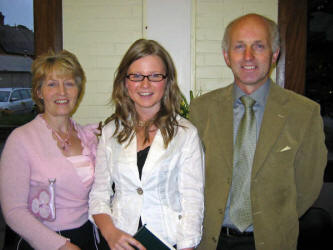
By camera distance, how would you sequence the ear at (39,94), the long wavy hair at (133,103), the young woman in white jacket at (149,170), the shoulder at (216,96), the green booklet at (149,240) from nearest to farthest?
the green booklet at (149,240)
the young woman in white jacket at (149,170)
the long wavy hair at (133,103)
the shoulder at (216,96)
the ear at (39,94)

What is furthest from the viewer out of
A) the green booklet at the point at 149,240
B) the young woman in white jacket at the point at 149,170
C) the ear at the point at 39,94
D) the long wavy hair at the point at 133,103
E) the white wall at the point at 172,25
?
the white wall at the point at 172,25

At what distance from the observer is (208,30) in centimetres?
310

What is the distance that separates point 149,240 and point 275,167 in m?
0.74

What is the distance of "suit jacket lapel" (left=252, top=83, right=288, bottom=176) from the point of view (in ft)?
4.75

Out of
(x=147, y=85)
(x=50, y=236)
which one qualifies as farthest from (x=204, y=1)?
(x=50, y=236)

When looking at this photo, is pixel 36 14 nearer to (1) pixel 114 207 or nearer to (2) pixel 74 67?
(2) pixel 74 67

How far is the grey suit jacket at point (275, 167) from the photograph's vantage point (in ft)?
4.76

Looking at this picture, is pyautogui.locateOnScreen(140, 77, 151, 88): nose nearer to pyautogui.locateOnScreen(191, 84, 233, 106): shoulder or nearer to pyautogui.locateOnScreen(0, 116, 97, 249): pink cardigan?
pyautogui.locateOnScreen(191, 84, 233, 106): shoulder

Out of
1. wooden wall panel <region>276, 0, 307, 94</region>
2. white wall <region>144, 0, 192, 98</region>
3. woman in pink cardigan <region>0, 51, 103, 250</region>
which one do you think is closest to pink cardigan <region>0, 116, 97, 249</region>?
woman in pink cardigan <region>0, 51, 103, 250</region>

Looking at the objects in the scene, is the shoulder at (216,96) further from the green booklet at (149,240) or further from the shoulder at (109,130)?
the green booklet at (149,240)

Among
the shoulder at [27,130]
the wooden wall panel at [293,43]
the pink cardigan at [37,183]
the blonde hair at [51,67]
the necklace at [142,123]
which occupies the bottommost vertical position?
the pink cardigan at [37,183]

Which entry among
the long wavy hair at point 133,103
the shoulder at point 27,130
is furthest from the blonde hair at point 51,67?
the long wavy hair at point 133,103

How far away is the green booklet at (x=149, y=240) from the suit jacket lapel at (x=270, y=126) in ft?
1.91

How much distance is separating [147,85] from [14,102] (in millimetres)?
2625
